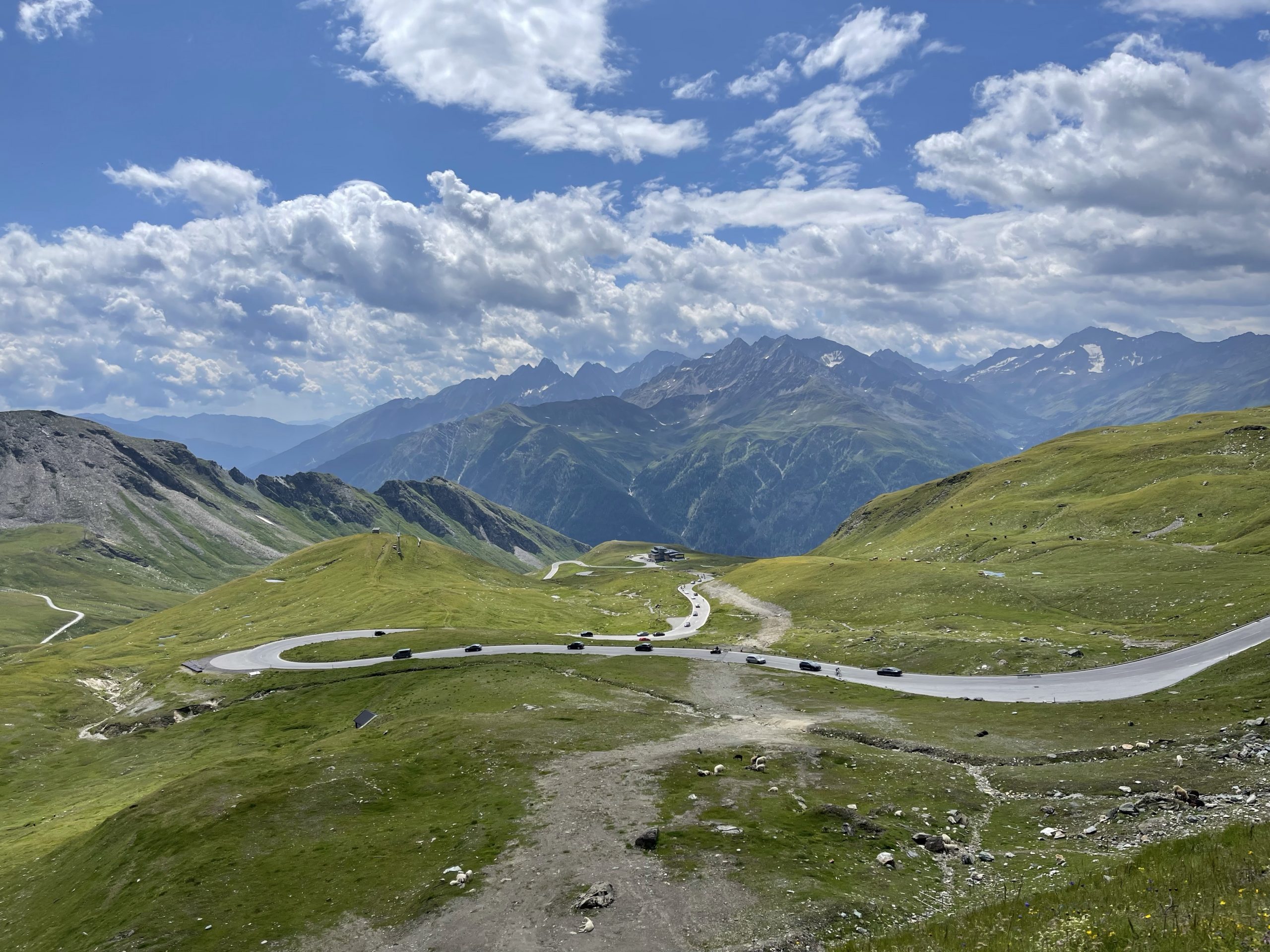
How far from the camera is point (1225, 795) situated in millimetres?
35844

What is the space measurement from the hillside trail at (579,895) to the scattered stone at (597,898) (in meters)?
→ 0.31

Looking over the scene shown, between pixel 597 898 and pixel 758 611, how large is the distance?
113 m

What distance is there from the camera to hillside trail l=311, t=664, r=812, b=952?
30.8 metres

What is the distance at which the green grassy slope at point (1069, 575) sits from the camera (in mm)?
87875

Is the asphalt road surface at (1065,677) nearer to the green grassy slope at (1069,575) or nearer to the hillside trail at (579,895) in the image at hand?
the green grassy slope at (1069,575)

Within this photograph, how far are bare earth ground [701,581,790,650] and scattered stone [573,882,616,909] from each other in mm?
78828

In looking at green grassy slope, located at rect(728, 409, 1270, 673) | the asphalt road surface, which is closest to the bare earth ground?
green grassy slope, located at rect(728, 409, 1270, 673)

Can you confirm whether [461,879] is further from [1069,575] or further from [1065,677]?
[1069,575]

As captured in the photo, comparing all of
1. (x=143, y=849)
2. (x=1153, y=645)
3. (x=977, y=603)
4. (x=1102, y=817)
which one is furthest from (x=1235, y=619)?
(x=143, y=849)

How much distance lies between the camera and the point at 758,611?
142m

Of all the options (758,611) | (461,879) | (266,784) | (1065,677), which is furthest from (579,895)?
(758,611)

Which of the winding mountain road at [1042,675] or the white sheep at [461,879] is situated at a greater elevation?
the white sheep at [461,879]

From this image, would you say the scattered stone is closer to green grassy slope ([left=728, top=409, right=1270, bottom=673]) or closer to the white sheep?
the white sheep

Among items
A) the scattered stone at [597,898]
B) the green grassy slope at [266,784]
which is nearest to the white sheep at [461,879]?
the green grassy slope at [266,784]
